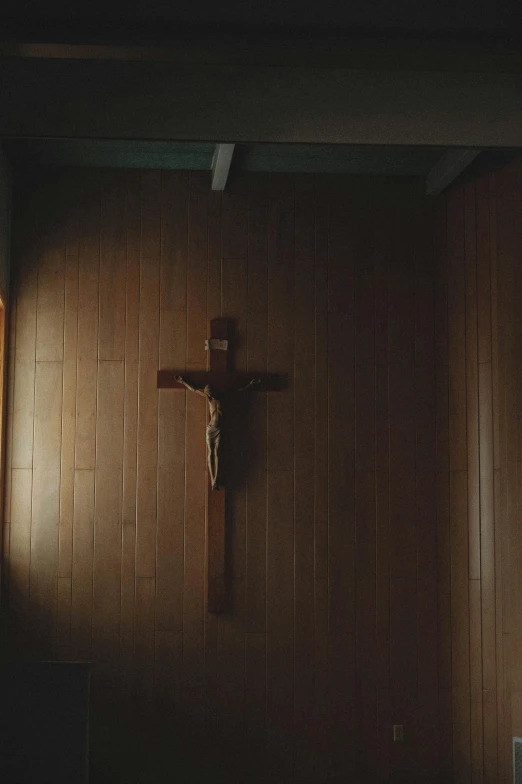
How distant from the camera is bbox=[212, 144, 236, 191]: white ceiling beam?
15.9 feet

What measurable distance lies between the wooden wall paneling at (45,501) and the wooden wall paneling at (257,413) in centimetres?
104

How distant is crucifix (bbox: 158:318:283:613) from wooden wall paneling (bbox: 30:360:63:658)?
602 mm

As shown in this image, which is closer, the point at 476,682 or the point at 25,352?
the point at 476,682

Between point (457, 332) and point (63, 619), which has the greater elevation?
point (457, 332)

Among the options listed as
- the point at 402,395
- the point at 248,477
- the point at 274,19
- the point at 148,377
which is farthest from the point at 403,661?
the point at 274,19

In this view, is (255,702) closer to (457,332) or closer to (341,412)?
(341,412)

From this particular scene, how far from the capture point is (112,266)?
5.30 m

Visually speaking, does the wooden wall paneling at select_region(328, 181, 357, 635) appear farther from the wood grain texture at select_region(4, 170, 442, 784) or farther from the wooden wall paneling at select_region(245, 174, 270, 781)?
the wooden wall paneling at select_region(245, 174, 270, 781)

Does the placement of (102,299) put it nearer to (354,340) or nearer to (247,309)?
(247,309)

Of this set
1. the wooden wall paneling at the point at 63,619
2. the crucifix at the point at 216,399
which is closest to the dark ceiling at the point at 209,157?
the crucifix at the point at 216,399

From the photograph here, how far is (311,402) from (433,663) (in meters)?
1.57

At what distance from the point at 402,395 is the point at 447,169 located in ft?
4.12

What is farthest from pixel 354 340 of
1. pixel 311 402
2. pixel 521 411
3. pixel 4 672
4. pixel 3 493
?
pixel 4 672

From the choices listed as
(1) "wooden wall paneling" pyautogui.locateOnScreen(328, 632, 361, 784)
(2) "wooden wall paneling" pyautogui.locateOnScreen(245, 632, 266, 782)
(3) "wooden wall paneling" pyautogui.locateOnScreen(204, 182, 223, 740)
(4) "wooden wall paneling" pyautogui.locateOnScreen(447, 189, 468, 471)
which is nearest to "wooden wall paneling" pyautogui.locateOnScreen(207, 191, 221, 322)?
(3) "wooden wall paneling" pyautogui.locateOnScreen(204, 182, 223, 740)
